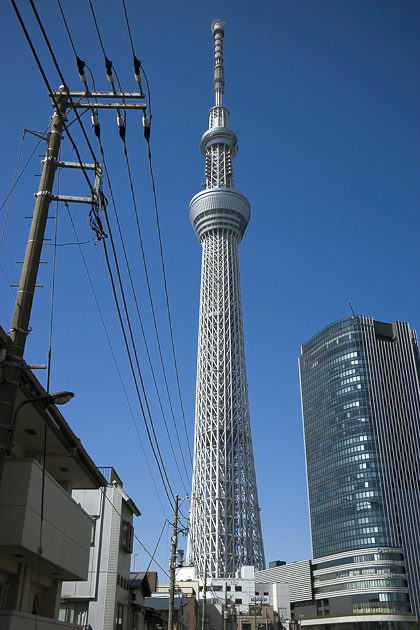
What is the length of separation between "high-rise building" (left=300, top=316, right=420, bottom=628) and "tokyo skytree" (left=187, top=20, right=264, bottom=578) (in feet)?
81.7

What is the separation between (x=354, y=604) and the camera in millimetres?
→ 134750

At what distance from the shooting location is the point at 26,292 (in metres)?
12.6

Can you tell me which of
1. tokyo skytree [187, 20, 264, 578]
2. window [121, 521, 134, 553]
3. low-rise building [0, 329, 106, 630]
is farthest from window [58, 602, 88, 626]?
tokyo skytree [187, 20, 264, 578]

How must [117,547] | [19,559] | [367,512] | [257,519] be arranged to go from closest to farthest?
[19,559] < [117,547] < [257,519] < [367,512]

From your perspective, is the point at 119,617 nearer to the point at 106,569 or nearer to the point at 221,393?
the point at 106,569

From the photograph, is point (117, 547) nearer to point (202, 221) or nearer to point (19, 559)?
point (19, 559)

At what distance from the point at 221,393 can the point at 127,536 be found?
99266 mm

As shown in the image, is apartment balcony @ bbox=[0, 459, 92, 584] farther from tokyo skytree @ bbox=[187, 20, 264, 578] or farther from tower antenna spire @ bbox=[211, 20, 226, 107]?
tower antenna spire @ bbox=[211, 20, 226, 107]

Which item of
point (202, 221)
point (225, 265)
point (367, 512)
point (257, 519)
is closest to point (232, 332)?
point (225, 265)

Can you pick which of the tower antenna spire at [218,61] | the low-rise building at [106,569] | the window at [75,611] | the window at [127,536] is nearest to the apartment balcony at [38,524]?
the low-rise building at [106,569]

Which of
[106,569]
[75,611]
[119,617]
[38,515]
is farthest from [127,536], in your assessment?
[38,515]

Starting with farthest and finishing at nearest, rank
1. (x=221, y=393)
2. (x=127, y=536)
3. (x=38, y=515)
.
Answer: (x=221, y=393), (x=127, y=536), (x=38, y=515)

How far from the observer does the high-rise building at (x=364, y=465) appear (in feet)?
447

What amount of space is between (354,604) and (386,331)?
68449 mm
